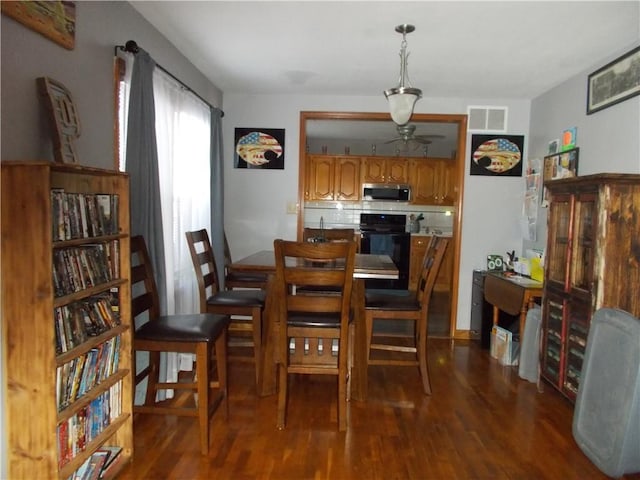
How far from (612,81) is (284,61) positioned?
2.21 m

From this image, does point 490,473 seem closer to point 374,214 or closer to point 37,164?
point 37,164

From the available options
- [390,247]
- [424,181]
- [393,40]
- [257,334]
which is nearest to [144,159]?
[257,334]

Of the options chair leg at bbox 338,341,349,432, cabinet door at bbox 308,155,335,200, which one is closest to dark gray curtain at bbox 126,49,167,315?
chair leg at bbox 338,341,349,432

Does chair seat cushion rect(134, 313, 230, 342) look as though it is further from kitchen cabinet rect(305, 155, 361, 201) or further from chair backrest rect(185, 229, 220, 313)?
kitchen cabinet rect(305, 155, 361, 201)

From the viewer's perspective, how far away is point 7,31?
1543mm

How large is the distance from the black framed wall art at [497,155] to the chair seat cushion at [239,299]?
8.03 feet

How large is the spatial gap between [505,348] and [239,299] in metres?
2.10

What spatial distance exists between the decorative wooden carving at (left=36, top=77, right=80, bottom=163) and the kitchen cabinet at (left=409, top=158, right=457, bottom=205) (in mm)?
5512

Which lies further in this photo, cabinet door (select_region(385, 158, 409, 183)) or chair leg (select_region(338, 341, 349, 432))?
cabinet door (select_region(385, 158, 409, 183))

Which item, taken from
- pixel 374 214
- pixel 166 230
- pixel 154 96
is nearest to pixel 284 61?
pixel 154 96

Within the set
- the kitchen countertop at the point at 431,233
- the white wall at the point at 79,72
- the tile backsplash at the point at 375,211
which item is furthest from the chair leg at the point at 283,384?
the tile backsplash at the point at 375,211

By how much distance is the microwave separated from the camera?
263 inches

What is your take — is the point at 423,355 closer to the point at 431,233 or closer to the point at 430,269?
the point at 430,269

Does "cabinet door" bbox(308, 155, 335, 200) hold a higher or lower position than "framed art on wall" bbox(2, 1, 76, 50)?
lower
